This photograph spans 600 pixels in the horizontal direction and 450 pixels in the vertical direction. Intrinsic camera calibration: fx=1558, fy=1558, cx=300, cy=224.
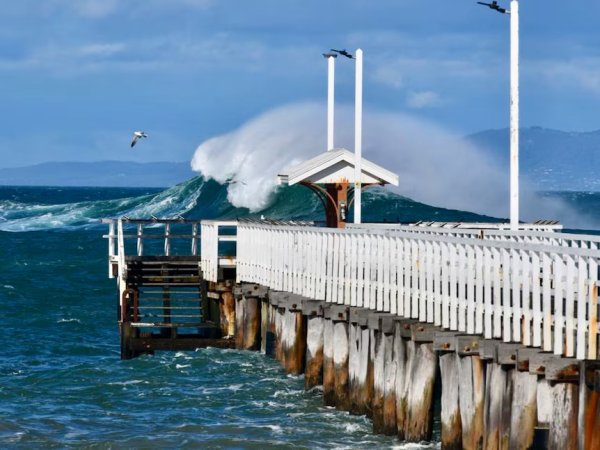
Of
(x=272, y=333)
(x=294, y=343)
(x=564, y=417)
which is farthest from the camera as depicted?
(x=272, y=333)

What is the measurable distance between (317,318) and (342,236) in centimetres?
148

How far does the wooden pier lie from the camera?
16.6 meters

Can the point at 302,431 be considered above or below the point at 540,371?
below

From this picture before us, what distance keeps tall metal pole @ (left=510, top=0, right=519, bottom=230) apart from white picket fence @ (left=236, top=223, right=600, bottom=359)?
3.43ft

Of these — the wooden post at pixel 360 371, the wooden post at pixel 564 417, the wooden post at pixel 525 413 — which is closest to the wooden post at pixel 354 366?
the wooden post at pixel 360 371

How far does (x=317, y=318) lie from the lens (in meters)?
25.4

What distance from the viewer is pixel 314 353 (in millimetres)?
25609

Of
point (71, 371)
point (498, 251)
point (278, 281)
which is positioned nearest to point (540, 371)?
point (498, 251)

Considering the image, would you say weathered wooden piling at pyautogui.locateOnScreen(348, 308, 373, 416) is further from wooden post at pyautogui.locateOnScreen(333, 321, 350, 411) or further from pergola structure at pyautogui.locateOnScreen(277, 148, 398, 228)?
pergola structure at pyautogui.locateOnScreen(277, 148, 398, 228)

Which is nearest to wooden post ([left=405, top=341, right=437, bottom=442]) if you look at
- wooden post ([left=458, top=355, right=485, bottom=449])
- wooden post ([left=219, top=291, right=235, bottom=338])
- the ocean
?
the ocean

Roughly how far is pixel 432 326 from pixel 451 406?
159 centimetres

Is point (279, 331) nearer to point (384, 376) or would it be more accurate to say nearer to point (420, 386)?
point (384, 376)

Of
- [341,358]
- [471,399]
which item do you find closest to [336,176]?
[341,358]

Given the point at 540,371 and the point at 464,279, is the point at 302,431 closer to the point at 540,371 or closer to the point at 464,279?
the point at 464,279
